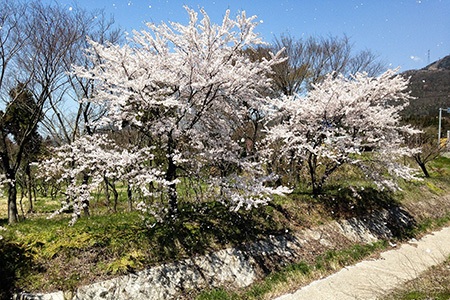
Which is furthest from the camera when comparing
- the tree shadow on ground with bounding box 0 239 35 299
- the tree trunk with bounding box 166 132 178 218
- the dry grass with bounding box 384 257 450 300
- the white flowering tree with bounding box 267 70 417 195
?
the white flowering tree with bounding box 267 70 417 195

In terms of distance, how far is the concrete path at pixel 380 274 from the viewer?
6367mm

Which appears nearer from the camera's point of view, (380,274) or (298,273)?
(298,273)

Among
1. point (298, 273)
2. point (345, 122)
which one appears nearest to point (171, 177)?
point (298, 273)

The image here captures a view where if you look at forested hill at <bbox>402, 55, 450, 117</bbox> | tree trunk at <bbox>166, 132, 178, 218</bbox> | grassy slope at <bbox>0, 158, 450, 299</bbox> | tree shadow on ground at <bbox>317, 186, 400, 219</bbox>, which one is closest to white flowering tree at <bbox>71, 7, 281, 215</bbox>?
tree trunk at <bbox>166, 132, 178, 218</bbox>

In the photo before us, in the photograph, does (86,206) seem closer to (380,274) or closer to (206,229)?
(206,229)

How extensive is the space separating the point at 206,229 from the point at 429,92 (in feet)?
212

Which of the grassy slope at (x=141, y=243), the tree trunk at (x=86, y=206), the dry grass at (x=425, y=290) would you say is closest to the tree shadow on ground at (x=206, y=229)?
the grassy slope at (x=141, y=243)

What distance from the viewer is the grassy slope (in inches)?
219

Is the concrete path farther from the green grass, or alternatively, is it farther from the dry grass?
the dry grass

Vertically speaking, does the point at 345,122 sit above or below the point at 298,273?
above

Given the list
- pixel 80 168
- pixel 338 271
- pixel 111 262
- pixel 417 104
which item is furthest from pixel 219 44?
pixel 417 104

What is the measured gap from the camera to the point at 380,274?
7348mm

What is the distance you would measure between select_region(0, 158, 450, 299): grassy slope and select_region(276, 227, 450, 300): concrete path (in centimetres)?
36

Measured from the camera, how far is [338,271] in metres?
7.56
